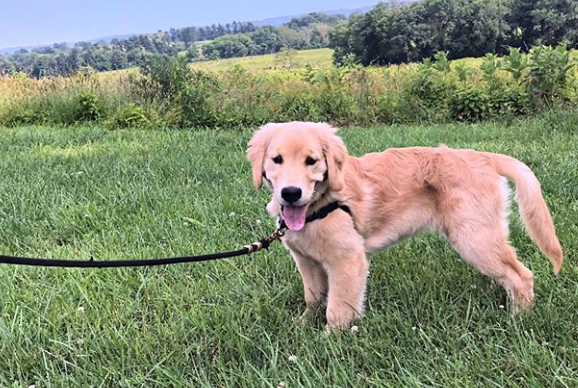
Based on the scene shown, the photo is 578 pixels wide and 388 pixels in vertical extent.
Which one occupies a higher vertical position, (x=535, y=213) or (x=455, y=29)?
(x=535, y=213)

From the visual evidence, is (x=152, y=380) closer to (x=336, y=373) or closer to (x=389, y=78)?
(x=336, y=373)

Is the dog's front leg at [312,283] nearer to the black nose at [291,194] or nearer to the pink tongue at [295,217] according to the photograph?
the pink tongue at [295,217]

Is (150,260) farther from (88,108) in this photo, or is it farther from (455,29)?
(455,29)

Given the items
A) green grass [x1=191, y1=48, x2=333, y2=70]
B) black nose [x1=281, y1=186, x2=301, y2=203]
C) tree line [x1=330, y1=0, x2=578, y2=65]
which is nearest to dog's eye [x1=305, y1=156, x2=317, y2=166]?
black nose [x1=281, y1=186, x2=301, y2=203]

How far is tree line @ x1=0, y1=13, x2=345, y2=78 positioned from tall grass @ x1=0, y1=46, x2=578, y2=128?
1056 millimetres

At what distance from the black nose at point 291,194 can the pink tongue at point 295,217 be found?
14cm

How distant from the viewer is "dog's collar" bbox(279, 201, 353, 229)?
8.30 ft

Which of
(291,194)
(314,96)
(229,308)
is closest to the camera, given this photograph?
(291,194)

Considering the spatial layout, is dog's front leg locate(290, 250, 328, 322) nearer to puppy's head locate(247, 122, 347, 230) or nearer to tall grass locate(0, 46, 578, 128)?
puppy's head locate(247, 122, 347, 230)

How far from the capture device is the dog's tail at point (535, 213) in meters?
2.58

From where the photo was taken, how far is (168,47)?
1481 cm

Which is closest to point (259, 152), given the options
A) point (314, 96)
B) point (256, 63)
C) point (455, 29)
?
point (314, 96)

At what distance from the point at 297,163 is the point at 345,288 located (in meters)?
0.67

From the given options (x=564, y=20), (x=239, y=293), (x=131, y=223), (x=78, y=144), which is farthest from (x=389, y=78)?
(x=564, y=20)
